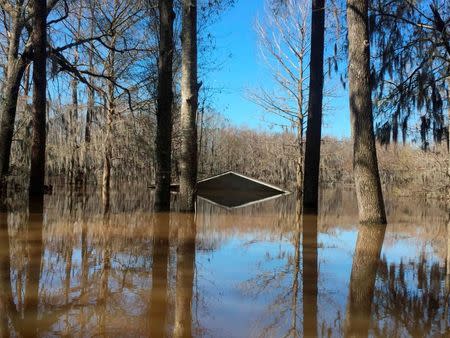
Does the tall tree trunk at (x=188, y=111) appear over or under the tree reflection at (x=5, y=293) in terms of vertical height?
over

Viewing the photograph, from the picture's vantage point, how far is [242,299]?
317cm

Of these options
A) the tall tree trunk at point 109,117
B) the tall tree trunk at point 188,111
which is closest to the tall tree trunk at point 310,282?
the tall tree trunk at point 188,111

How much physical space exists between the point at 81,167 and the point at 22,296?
19.4m

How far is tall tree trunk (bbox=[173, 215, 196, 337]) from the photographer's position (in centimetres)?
258

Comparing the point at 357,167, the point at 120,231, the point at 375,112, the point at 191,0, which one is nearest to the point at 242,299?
the point at 120,231

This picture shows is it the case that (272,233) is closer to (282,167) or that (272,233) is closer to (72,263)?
(72,263)

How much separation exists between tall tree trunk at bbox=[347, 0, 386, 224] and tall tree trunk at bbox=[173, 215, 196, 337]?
3.33m

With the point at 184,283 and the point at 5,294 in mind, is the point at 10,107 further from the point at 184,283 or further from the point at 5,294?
the point at 184,283

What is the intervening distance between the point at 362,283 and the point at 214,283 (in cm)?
131

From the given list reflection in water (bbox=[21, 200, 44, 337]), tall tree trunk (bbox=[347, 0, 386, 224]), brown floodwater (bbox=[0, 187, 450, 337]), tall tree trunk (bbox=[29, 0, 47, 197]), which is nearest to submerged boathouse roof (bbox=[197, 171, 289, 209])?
tall tree trunk (bbox=[29, 0, 47, 197])

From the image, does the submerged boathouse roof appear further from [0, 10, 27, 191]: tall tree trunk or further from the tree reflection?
the tree reflection

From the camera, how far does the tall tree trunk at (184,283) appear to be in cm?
258

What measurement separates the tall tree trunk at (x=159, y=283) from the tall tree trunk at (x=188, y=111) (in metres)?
2.47

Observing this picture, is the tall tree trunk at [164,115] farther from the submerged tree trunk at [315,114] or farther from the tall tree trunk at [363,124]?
the tall tree trunk at [363,124]
